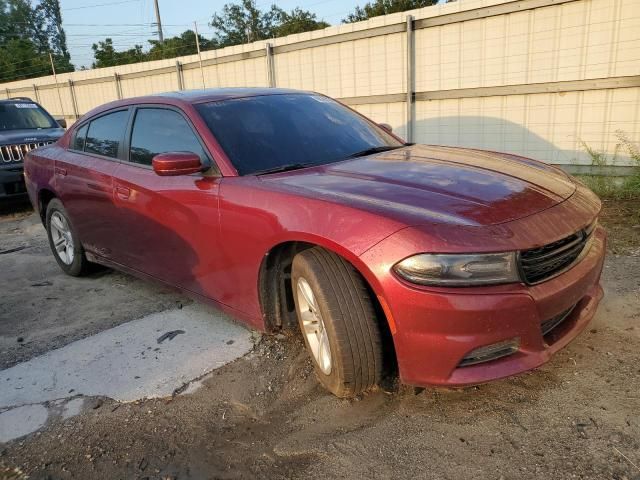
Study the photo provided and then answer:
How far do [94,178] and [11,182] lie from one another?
16.0 feet

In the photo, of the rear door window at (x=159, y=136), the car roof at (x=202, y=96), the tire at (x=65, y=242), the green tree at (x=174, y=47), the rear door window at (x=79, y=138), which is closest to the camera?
the rear door window at (x=159, y=136)

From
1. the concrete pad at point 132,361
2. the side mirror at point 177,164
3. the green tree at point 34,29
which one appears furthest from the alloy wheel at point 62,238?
the green tree at point 34,29

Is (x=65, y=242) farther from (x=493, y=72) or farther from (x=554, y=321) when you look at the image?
(x=493, y=72)

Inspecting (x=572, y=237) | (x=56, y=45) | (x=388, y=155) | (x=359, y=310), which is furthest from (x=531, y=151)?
(x=56, y=45)

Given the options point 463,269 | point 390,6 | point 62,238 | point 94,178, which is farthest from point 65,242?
point 390,6

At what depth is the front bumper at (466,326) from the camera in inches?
84.8

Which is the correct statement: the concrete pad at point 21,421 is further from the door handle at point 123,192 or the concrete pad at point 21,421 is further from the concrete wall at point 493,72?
the concrete wall at point 493,72

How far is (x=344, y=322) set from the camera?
2434 millimetres

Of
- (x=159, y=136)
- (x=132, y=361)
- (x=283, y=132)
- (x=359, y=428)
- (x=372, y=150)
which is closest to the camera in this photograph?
(x=359, y=428)

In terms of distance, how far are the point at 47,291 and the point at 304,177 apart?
302 centimetres

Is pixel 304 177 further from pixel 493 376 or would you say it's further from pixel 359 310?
pixel 493 376

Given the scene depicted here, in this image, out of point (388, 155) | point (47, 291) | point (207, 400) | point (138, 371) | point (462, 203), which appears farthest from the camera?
point (47, 291)

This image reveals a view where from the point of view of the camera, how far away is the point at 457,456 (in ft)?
7.32

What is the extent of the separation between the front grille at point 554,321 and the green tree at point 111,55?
4474 cm
